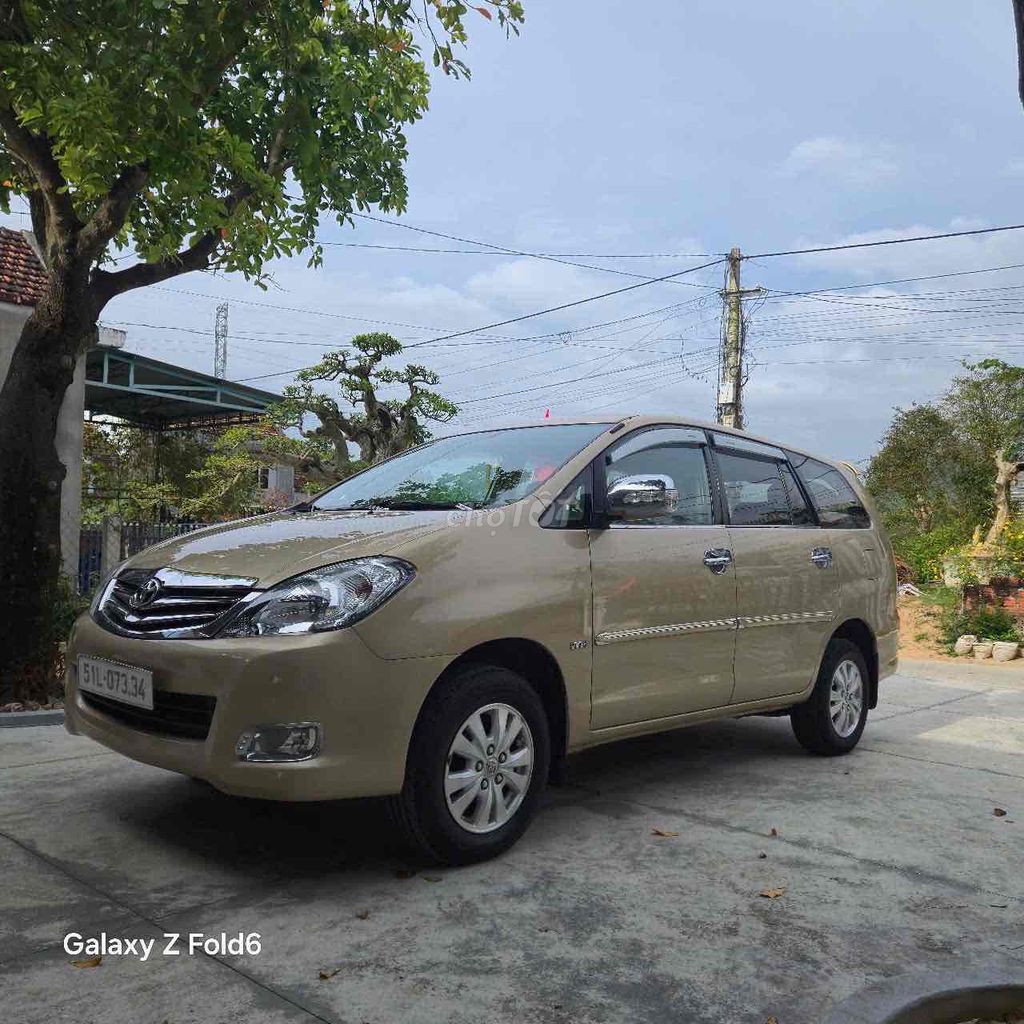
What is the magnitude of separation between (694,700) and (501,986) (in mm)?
2050

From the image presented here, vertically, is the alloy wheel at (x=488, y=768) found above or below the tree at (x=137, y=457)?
below

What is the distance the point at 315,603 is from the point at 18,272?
12746 millimetres

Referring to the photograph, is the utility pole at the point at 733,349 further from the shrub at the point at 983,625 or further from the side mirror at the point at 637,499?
the side mirror at the point at 637,499

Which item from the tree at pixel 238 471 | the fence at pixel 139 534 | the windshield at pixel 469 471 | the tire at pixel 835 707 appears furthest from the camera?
the tree at pixel 238 471

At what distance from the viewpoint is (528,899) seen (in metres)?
3.20

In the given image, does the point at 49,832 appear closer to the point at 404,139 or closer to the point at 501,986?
the point at 501,986

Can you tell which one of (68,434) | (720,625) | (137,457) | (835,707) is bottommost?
(835,707)

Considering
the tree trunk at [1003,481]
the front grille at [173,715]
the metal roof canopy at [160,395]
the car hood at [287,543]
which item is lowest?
the front grille at [173,715]

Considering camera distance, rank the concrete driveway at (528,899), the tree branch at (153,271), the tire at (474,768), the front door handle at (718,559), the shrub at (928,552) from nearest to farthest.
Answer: the concrete driveway at (528,899) < the tire at (474,768) < the front door handle at (718,559) < the tree branch at (153,271) < the shrub at (928,552)

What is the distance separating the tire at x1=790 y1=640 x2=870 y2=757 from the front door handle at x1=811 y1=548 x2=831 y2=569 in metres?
0.48

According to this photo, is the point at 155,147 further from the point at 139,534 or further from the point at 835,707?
the point at 139,534

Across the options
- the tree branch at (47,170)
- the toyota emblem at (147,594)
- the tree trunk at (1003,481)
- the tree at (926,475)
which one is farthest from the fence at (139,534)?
the tree trunk at (1003,481)

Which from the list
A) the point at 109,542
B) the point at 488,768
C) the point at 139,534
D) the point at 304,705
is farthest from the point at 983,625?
the point at 304,705

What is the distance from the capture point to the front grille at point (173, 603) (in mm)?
3236
